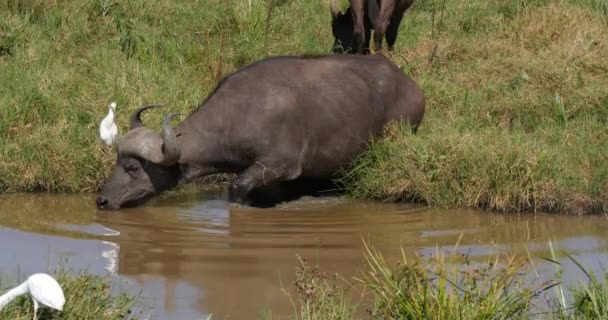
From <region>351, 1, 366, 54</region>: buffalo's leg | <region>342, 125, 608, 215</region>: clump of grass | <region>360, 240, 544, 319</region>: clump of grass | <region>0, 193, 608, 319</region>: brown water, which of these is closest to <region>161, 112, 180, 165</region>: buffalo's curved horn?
<region>0, 193, 608, 319</region>: brown water

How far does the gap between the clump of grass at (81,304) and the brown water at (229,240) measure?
50 centimetres

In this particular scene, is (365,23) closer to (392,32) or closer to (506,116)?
(392,32)

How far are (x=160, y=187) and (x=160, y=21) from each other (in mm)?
3865

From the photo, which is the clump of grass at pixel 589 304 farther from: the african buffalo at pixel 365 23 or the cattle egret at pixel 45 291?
the african buffalo at pixel 365 23

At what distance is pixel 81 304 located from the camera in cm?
578

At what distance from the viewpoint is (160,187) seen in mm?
9781

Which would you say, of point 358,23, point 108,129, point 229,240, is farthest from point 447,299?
point 358,23

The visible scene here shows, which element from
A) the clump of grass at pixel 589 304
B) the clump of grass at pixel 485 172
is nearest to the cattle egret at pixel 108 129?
the clump of grass at pixel 485 172

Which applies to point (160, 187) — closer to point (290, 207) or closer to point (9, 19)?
point (290, 207)

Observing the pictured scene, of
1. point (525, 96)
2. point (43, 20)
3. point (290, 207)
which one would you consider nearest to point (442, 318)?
point (290, 207)

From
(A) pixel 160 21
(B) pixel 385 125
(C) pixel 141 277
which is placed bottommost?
(C) pixel 141 277

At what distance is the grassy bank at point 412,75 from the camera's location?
30.7 feet

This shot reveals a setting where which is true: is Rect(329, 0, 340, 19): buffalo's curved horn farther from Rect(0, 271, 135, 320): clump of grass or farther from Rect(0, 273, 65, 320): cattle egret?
Rect(0, 273, 65, 320): cattle egret

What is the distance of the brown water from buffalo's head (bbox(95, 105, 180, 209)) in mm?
135
